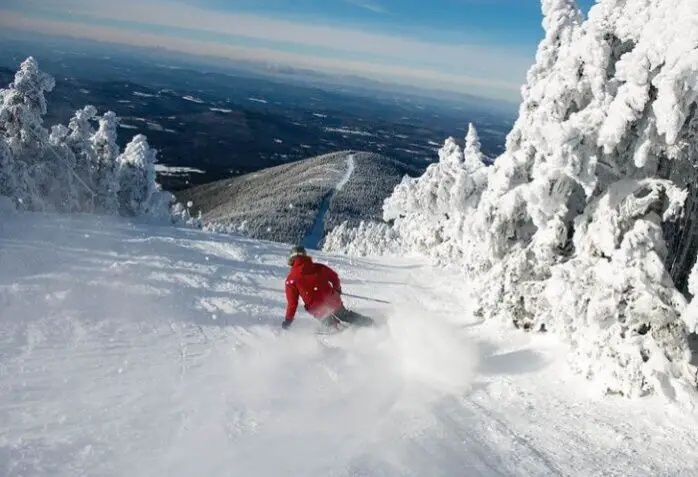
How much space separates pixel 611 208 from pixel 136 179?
3702cm

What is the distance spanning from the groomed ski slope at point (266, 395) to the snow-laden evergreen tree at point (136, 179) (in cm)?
2950

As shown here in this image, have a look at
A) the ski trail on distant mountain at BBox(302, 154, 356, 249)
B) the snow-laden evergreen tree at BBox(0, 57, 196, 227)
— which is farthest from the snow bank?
the ski trail on distant mountain at BBox(302, 154, 356, 249)

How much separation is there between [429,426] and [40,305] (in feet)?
21.7

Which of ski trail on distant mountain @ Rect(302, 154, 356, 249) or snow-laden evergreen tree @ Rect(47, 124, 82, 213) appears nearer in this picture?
snow-laden evergreen tree @ Rect(47, 124, 82, 213)

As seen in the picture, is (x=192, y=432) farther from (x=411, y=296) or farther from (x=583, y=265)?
(x=411, y=296)

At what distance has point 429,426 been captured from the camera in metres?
6.54

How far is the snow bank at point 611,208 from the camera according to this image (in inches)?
302

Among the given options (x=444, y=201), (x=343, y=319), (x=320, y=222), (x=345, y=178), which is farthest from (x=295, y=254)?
(x=345, y=178)

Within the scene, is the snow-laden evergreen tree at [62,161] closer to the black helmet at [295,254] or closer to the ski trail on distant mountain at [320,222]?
the black helmet at [295,254]

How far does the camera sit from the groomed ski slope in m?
5.51

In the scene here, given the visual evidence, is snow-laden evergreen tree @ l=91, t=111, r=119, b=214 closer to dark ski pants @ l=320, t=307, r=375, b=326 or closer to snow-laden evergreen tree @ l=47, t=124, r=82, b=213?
snow-laden evergreen tree @ l=47, t=124, r=82, b=213

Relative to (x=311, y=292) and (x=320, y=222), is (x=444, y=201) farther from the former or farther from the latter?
(x=320, y=222)

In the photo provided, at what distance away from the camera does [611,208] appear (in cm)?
876

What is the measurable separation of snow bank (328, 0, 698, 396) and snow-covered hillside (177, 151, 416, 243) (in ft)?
369
